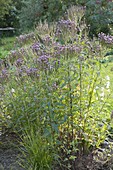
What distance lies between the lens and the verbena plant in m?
2.98

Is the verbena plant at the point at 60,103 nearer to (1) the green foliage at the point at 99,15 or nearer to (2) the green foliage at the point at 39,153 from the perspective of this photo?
(2) the green foliage at the point at 39,153

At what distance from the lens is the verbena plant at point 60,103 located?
2982mm

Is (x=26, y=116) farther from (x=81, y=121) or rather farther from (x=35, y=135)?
(x=81, y=121)

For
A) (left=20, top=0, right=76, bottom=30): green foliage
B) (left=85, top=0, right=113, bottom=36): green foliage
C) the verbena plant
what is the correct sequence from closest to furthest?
the verbena plant
(left=85, top=0, right=113, bottom=36): green foliage
(left=20, top=0, right=76, bottom=30): green foliage

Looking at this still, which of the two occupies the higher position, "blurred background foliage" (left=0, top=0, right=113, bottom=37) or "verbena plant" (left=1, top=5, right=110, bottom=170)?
"verbena plant" (left=1, top=5, right=110, bottom=170)

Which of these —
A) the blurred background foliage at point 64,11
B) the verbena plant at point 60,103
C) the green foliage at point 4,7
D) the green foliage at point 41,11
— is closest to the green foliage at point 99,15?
the blurred background foliage at point 64,11

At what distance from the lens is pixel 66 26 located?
312cm

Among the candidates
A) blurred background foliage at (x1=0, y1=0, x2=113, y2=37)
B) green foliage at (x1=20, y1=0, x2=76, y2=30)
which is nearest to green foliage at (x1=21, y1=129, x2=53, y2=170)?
blurred background foliage at (x1=0, y1=0, x2=113, y2=37)

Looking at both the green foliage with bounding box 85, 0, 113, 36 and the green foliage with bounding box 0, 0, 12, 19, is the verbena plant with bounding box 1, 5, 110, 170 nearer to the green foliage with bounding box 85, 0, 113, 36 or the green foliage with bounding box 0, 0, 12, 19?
the green foliage with bounding box 85, 0, 113, 36

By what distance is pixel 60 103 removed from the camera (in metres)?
2.96

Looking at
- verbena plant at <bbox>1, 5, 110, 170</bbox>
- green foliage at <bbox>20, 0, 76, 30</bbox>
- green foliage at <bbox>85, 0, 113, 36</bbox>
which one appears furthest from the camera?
green foliage at <bbox>20, 0, 76, 30</bbox>

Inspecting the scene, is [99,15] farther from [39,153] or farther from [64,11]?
[39,153]

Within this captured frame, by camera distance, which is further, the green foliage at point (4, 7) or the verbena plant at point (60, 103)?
the green foliage at point (4, 7)

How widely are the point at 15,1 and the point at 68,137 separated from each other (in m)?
13.0
